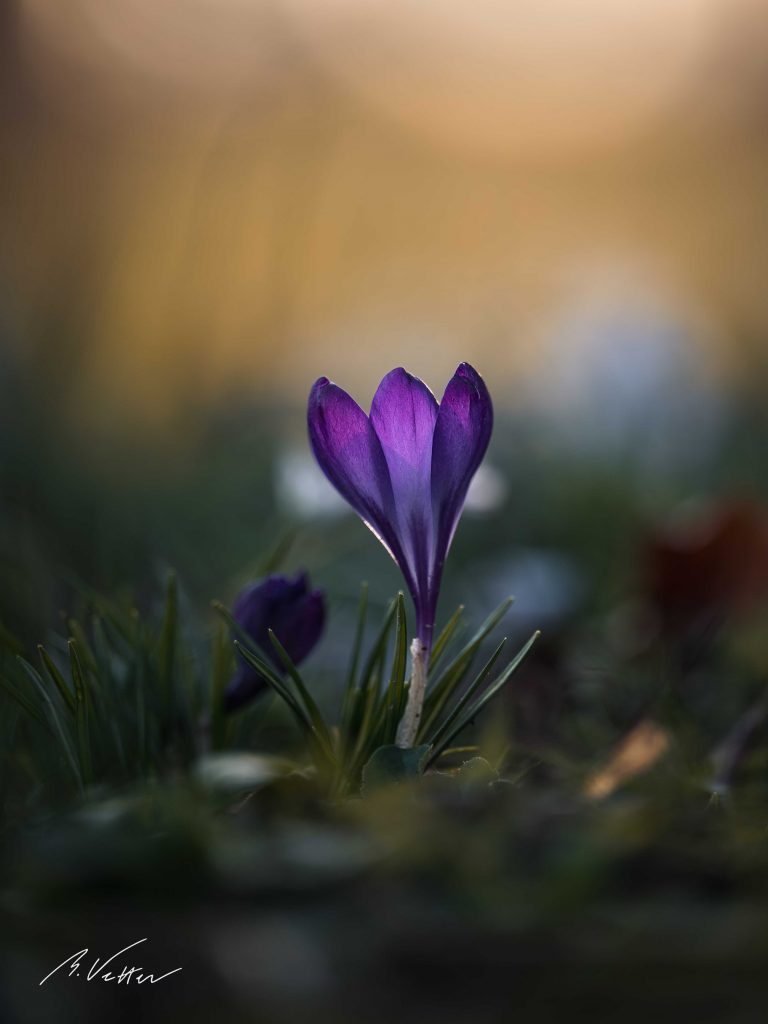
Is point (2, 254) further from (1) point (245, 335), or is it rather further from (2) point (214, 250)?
(1) point (245, 335)

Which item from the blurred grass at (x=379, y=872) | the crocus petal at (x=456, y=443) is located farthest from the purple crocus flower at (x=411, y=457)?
the blurred grass at (x=379, y=872)

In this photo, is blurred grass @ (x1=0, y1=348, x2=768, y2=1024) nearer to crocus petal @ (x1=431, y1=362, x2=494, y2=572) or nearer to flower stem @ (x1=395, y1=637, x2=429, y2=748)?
flower stem @ (x1=395, y1=637, x2=429, y2=748)

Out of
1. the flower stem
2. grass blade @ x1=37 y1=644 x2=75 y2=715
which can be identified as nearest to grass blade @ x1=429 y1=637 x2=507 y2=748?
the flower stem

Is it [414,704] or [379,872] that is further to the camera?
[414,704]
